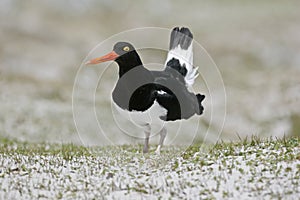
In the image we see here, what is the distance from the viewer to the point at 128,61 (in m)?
12.9

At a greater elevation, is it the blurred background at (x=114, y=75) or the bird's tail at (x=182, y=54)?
the blurred background at (x=114, y=75)

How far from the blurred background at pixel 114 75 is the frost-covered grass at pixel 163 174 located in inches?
611

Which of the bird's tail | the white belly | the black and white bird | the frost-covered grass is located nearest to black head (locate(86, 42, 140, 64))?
the black and white bird

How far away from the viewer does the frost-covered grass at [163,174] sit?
34.6ft

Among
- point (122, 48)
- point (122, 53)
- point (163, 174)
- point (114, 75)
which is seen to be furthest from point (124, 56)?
point (114, 75)

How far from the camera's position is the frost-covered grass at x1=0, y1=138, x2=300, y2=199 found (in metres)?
10.5

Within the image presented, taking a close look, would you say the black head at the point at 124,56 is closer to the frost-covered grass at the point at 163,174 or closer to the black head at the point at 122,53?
the black head at the point at 122,53

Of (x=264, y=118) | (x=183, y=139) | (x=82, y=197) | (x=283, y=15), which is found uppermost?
(x=283, y=15)

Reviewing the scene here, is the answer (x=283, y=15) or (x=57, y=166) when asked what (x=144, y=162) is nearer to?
(x=57, y=166)

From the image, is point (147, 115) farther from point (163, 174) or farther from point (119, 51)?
point (119, 51)

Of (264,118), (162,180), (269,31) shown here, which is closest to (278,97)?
(264,118)

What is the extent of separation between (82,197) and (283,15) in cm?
10184

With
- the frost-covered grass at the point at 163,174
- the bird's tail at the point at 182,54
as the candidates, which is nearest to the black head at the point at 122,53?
the bird's tail at the point at 182,54

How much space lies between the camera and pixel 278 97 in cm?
4616
